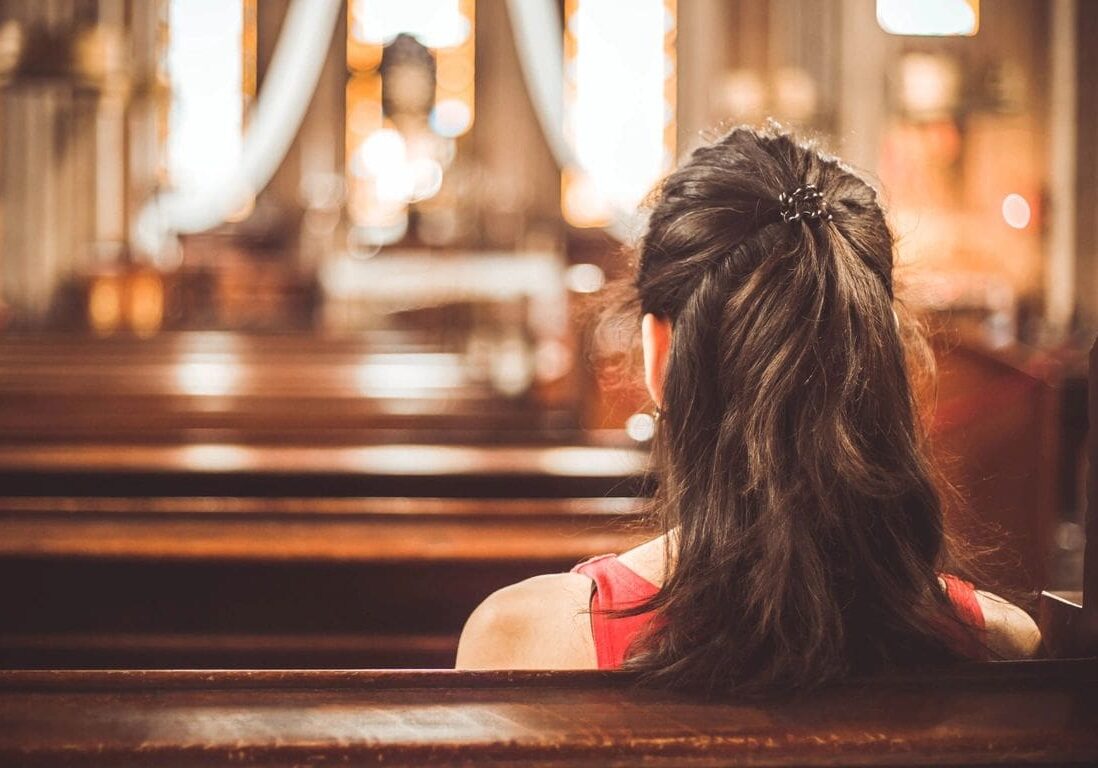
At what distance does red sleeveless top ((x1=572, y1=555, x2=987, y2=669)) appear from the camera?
0.84 m

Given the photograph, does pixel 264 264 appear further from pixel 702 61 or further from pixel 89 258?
pixel 702 61

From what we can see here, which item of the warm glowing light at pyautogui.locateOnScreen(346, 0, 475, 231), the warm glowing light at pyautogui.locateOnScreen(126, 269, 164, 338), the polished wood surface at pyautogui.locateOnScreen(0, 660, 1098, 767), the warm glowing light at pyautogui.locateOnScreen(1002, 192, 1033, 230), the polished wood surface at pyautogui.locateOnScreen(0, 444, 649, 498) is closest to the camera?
the polished wood surface at pyautogui.locateOnScreen(0, 660, 1098, 767)

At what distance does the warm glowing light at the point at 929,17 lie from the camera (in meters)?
8.57

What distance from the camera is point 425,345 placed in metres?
6.45

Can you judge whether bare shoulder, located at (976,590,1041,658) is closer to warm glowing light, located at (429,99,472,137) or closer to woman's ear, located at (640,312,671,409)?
woman's ear, located at (640,312,671,409)

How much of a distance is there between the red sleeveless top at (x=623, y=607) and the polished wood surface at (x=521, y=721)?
0.44 ft

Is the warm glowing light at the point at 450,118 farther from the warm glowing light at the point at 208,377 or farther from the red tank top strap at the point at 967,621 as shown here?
the red tank top strap at the point at 967,621

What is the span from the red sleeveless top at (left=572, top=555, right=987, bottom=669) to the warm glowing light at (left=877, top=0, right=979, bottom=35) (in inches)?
332

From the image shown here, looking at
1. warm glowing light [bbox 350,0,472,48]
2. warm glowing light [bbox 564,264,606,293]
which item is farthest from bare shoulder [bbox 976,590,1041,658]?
warm glowing light [bbox 350,0,472,48]

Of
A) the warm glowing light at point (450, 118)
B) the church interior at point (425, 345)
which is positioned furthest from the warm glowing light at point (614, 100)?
the warm glowing light at point (450, 118)

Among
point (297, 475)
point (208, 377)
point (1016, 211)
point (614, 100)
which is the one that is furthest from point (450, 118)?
point (297, 475)

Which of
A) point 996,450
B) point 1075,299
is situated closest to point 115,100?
point 996,450

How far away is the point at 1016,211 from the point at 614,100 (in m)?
3.89

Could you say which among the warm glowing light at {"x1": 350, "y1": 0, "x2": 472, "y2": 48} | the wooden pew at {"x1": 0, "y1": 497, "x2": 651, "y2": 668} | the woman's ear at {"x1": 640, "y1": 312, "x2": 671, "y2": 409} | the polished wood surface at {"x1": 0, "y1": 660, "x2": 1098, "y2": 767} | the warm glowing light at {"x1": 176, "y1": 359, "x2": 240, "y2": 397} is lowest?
the wooden pew at {"x1": 0, "y1": 497, "x2": 651, "y2": 668}
